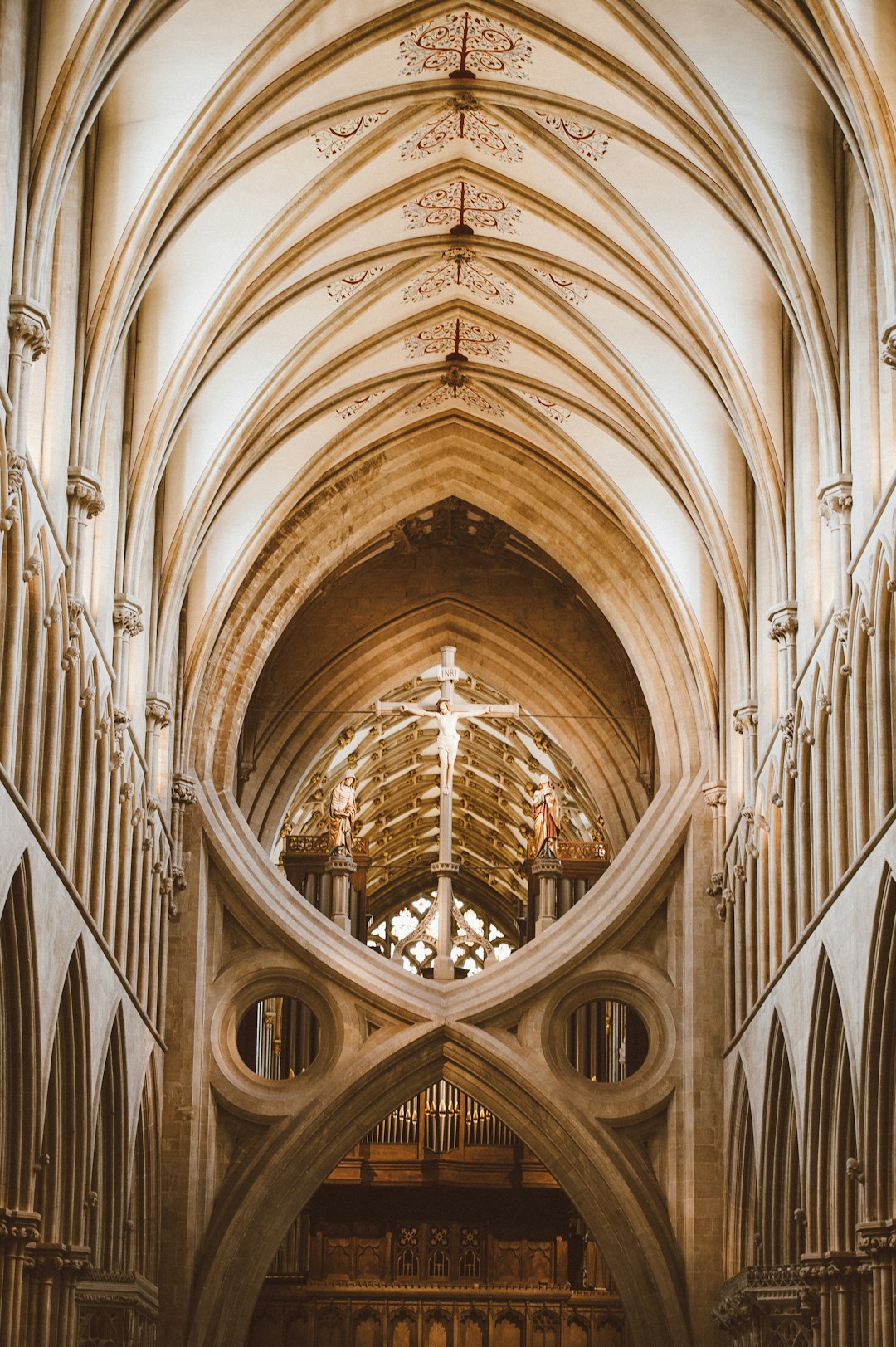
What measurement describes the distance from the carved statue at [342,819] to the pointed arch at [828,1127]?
11.2m

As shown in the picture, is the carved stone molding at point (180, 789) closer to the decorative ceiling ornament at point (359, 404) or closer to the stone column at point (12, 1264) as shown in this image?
the decorative ceiling ornament at point (359, 404)

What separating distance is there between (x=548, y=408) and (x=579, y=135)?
5388 mm

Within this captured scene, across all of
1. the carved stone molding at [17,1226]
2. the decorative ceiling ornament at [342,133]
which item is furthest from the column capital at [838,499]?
the carved stone molding at [17,1226]

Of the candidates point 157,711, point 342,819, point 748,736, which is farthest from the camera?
point 342,819

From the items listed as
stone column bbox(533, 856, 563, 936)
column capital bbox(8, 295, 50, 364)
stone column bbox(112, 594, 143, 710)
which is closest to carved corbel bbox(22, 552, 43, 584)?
column capital bbox(8, 295, 50, 364)

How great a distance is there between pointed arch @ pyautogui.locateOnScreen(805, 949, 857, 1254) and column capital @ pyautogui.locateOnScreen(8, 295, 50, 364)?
827cm

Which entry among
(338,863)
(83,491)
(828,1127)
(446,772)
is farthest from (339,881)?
(83,491)

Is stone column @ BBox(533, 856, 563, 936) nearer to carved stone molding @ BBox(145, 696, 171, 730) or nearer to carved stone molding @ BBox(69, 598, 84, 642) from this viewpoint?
carved stone molding @ BBox(145, 696, 171, 730)

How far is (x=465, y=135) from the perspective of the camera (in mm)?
22406

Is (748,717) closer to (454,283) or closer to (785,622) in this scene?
(785,622)

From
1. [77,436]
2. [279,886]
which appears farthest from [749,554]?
[77,436]

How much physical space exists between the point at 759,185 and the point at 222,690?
995 cm

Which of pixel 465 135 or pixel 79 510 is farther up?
pixel 465 135

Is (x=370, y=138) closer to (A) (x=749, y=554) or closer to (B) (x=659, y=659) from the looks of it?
(A) (x=749, y=554)
